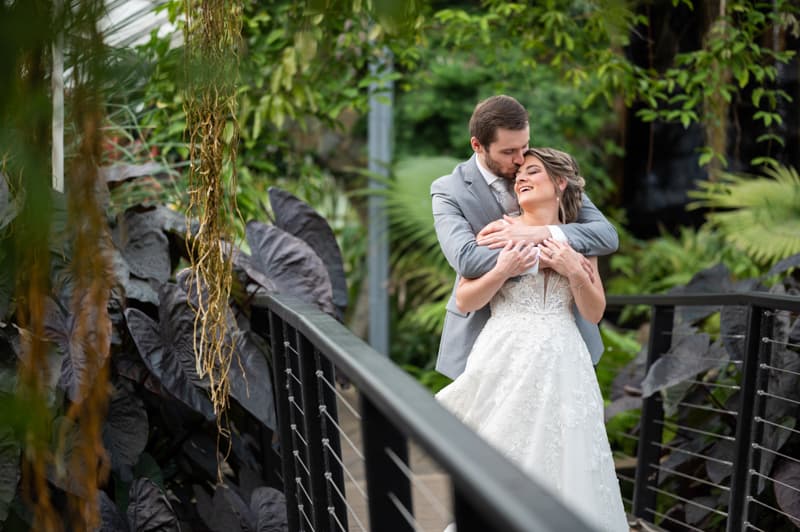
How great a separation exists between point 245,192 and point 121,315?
222cm

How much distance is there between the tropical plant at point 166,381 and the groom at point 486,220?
704 mm

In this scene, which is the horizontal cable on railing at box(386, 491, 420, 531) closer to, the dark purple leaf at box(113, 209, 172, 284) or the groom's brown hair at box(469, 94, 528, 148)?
the groom's brown hair at box(469, 94, 528, 148)

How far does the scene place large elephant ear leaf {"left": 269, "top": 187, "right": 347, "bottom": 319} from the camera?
14.9ft

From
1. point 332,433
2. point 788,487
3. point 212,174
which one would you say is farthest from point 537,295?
point 788,487

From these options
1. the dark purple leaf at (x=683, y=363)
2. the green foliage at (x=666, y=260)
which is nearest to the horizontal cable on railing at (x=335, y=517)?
the dark purple leaf at (x=683, y=363)

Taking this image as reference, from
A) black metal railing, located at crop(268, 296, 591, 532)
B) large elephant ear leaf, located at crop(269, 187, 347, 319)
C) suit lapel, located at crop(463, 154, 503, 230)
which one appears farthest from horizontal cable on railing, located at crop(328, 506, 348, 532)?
large elephant ear leaf, located at crop(269, 187, 347, 319)

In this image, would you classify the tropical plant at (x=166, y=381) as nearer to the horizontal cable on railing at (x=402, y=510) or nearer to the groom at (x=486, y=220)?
the groom at (x=486, y=220)

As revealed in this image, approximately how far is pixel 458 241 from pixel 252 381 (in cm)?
108

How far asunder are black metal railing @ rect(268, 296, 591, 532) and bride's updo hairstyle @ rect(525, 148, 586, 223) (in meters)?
0.84

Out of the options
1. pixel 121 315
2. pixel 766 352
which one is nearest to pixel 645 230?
pixel 766 352

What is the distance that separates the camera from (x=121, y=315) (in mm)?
3773

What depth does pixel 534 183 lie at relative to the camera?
121 inches

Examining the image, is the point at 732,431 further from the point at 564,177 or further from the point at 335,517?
the point at 335,517

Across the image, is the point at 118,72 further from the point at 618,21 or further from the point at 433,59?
the point at 433,59
